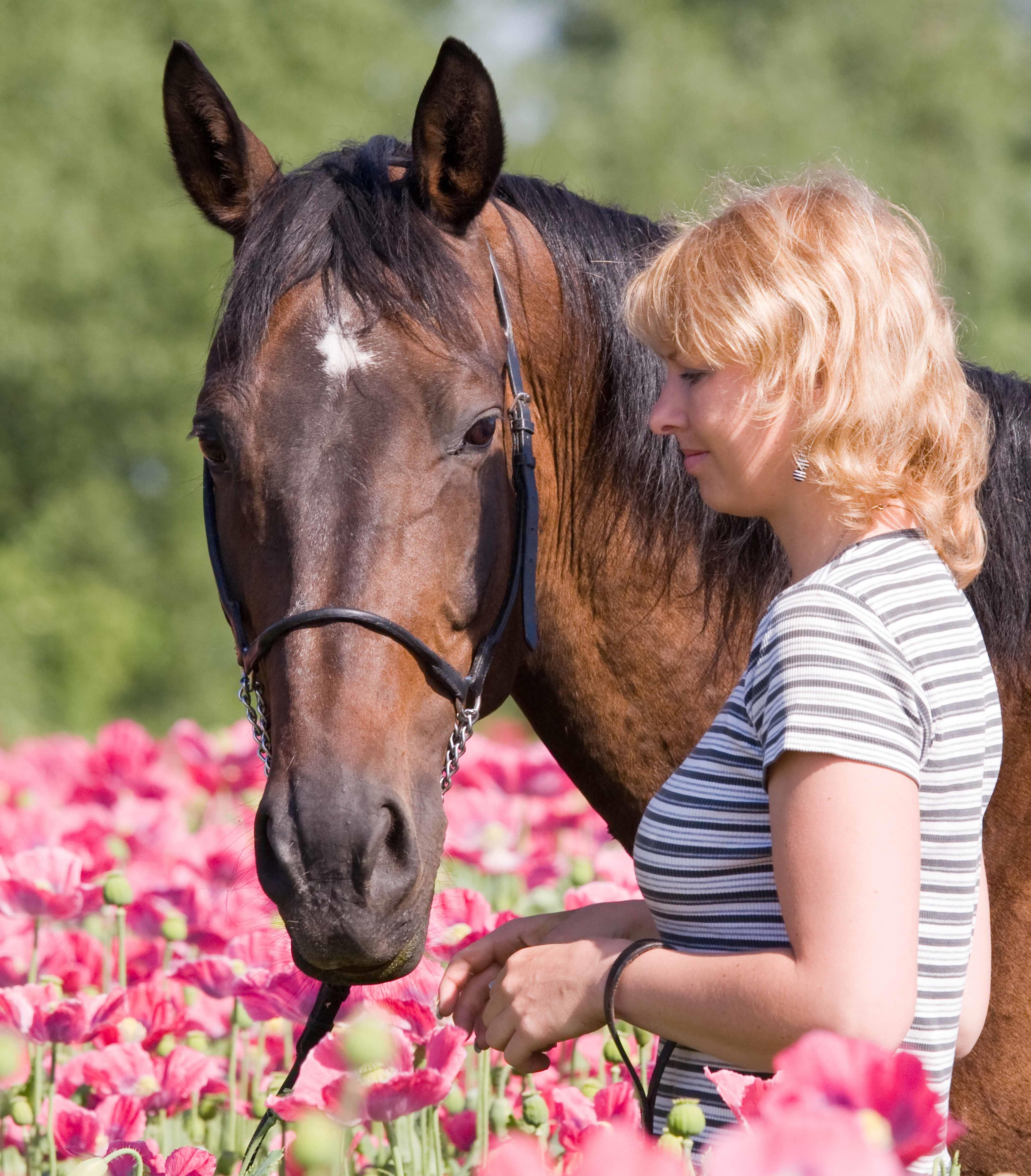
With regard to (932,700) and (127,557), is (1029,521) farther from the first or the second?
(127,557)

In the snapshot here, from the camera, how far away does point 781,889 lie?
135cm

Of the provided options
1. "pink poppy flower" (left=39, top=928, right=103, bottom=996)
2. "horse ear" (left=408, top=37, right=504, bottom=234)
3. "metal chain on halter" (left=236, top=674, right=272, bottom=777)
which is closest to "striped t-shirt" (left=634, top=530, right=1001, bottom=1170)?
"metal chain on halter" (left=236, top=674, right=272, bottom=777)

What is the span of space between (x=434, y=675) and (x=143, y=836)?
6.29 ft

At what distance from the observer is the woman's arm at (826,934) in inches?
50.8

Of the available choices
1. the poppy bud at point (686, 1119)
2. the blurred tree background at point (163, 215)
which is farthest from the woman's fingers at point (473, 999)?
the blurred tree background at point (163, 215)

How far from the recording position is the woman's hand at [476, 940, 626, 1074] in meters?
1.53

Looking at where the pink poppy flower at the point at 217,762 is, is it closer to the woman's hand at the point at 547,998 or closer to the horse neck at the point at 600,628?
the horse neck at the point at 600,628

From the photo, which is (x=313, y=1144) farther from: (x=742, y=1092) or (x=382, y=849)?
(x=382, y=849)

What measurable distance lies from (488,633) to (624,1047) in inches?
32.8

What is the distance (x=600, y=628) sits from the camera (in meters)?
2.47

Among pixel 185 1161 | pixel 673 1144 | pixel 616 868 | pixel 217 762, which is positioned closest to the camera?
pixel 673 1144

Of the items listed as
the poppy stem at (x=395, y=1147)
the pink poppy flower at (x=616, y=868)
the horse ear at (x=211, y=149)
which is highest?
the horse ear at (x=211, y=149)

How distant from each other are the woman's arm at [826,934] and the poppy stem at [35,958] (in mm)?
1810

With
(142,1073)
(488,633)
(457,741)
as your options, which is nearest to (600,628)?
(488,633)
